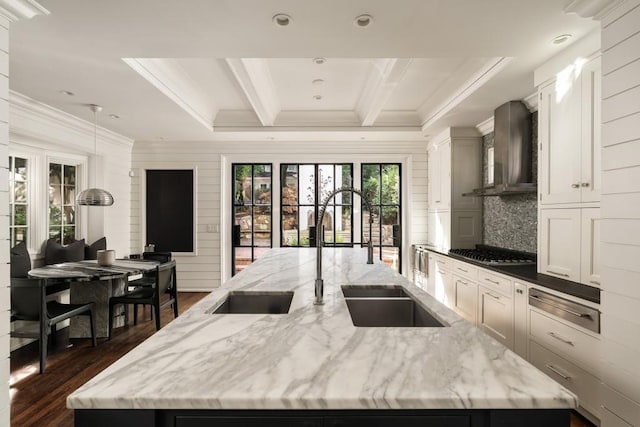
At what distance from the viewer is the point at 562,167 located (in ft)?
8.70

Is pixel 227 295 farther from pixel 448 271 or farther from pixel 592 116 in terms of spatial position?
pixel 448 271

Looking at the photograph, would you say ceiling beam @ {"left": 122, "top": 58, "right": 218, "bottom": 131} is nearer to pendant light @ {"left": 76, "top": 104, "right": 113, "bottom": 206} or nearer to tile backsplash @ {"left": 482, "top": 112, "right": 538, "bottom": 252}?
pendant light @ {"left": 76, "top": 104, "right": 113, "bottom": 206}

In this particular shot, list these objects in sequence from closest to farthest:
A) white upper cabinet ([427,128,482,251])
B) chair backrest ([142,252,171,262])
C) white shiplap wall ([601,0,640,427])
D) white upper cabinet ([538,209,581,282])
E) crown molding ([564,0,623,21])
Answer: white shiplap wall ([601,0,640,427]) < crown molding ([564,0,623,21]) < white upper cabinet ([538,209,581,282]) < chair backrest ([142,252,171,262]) < white upper cabinet ([427,128,482,251])

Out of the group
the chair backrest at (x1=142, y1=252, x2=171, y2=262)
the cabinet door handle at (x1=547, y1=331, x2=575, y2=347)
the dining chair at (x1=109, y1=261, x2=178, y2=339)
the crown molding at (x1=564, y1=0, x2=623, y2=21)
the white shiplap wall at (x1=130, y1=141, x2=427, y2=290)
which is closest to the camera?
the crown molding at (x1=564, y1=0, x2=623, y2=21)

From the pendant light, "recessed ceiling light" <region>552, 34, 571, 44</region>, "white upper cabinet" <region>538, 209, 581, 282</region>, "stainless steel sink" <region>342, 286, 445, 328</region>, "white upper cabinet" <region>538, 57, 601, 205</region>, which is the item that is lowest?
"stainless steel sink" <region>342, 286, 445, 328</region>

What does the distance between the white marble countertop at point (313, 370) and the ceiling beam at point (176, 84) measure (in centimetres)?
253

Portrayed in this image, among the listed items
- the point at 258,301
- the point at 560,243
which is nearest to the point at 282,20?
the point at 258,301

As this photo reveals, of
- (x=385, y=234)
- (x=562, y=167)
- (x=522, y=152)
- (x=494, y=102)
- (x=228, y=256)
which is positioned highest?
(x=494, y=102)

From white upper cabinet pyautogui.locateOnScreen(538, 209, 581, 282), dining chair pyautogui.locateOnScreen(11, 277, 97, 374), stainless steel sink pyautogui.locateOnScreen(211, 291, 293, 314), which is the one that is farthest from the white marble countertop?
dining chair pyautogui.locateOnScreen(11, 277, 97, 374)

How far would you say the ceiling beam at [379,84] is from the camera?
10.6ft

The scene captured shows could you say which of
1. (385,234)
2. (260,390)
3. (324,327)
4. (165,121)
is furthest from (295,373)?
(385,234)

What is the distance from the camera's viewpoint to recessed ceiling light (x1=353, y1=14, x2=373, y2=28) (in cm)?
213

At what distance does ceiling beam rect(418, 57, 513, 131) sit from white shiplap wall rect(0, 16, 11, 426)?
131 inches

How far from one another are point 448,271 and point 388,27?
3.06 meters
